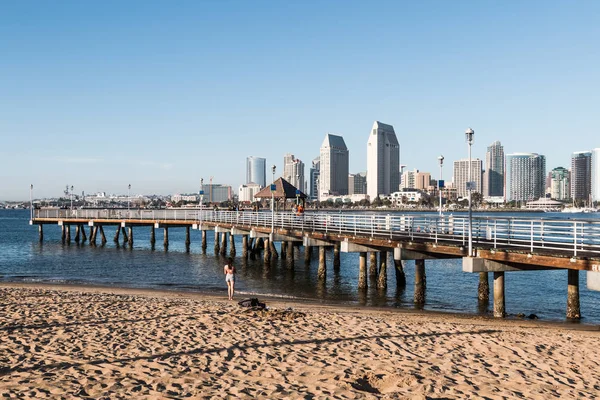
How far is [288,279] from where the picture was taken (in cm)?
3164

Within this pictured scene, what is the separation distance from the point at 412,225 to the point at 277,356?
14.8 meters

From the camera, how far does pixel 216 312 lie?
15.9m

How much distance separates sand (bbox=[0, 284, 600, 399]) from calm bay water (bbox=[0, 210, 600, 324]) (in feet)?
24.9

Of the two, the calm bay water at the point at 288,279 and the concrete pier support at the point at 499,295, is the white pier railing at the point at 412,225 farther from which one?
the calm bay water at the point at 288,279

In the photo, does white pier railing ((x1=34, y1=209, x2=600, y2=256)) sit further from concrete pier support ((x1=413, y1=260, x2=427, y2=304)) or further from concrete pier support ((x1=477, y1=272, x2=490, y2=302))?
concrete pier support ((x1=477, y1=272, x2=490, y2=302))

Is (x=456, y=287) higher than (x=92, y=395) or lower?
lower

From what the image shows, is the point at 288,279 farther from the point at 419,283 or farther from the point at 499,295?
the point at 499,295

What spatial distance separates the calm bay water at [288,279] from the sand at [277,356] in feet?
24.9

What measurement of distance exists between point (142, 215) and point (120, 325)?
42.8 meters

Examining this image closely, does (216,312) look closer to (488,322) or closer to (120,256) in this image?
(488,322)

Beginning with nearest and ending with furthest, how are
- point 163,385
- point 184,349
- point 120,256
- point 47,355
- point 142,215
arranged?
point 163,385 → point 47,355 → point 184,349 → point 120,256 → point 142,215

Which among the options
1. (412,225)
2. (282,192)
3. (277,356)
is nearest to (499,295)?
(412,225)

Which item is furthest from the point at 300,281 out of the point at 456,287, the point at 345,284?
the point at 456,287

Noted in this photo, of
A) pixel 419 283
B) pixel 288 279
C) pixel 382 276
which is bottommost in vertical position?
pixel 288 279
